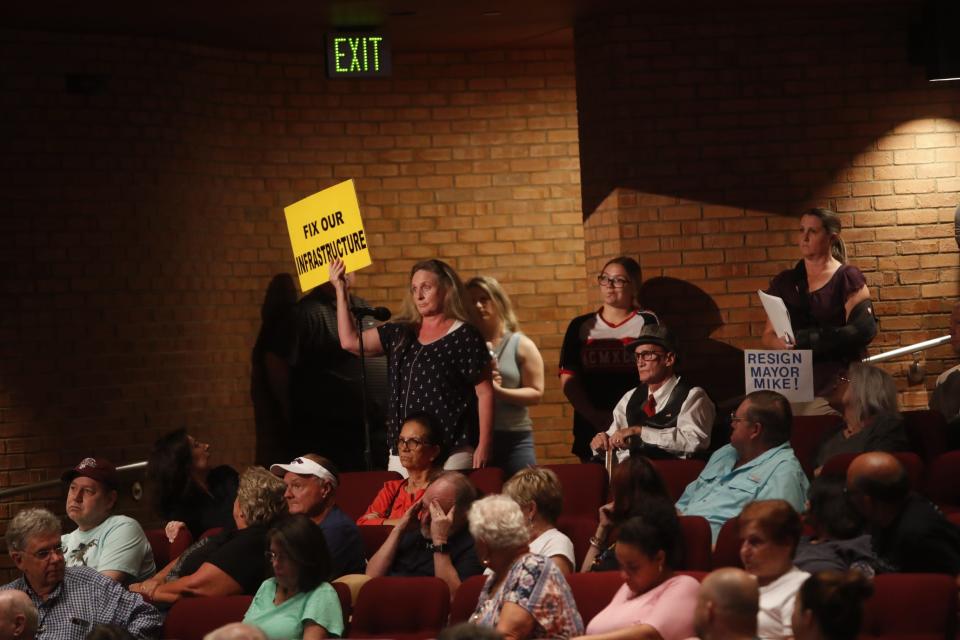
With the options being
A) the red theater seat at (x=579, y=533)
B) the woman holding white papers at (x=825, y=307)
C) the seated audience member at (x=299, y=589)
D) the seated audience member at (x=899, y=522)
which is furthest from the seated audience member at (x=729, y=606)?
the woman holding white papers at (x=825, y=307)

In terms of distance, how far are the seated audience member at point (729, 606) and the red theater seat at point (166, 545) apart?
120 inches

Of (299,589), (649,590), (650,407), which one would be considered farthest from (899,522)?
(299,589)

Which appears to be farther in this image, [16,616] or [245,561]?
[245,561]

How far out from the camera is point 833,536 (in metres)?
5.20

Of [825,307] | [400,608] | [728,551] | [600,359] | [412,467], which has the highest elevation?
[825,307]

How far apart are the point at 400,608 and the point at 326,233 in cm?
308

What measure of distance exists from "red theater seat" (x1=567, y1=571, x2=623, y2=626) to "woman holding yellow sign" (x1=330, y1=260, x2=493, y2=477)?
201 centimetres

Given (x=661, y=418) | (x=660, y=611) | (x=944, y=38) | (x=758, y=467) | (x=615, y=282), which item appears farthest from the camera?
(x=944, y=38)

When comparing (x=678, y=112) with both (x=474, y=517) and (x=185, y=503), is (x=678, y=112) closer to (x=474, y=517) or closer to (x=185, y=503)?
(x=185, y=503)

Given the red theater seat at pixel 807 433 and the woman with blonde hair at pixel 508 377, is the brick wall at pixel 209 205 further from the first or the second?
the red theater seat at pixel 807 433

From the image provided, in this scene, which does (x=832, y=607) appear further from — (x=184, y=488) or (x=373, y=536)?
(x=184, y=488)

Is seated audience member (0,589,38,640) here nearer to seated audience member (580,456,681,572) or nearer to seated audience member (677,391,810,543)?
seated audience member (580,456,681,572)

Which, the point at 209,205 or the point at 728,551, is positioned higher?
the point at 209,205

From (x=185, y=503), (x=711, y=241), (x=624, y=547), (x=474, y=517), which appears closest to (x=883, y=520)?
(x=624, y=547)
